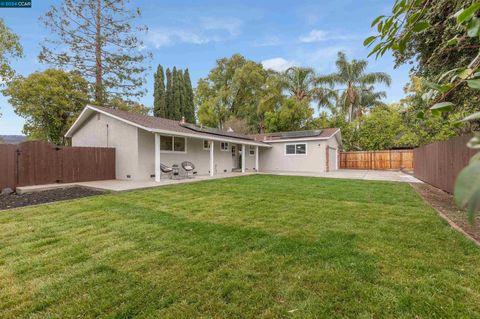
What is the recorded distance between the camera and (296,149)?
1922cm

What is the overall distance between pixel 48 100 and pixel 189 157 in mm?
11989

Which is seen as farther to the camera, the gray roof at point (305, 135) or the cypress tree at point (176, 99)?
the cypress tree at point (176, 99)

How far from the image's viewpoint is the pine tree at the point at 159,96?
30.6 metres

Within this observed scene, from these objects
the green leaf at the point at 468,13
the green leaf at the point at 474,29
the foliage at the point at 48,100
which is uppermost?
the foliage at the point at 48,100

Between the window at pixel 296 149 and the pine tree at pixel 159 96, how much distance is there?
57.0 ft

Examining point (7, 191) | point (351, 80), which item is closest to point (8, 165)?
point (7, 191)

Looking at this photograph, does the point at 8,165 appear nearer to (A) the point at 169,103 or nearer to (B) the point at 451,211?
(B) the point at 451,211

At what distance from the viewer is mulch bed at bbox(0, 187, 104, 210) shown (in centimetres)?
689

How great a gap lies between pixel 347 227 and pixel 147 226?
3.62 metres

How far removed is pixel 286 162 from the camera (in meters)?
19.7

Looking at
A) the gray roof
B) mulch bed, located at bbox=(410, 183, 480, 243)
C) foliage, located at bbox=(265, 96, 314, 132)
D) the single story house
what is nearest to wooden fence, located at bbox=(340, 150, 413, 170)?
the single story house

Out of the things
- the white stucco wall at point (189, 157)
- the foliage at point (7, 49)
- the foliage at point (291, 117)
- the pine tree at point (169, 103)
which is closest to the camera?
the white stucco wall at point (189, 157)

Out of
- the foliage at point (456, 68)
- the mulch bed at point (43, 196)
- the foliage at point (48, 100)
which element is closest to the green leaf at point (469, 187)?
the foliage at point (456, 68)

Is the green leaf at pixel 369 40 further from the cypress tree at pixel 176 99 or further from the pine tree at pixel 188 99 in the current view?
the pine tree at pixel 188 99
